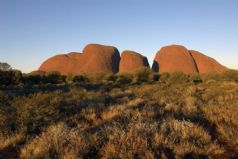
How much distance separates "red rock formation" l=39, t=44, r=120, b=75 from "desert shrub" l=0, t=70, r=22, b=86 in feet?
159

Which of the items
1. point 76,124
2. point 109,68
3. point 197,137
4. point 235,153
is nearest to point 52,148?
point 76,124

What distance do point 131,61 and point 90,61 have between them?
13.7 meters

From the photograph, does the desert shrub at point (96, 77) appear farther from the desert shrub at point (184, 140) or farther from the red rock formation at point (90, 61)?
the desert shrub at point (184, 140)

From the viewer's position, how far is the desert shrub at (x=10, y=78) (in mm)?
35281

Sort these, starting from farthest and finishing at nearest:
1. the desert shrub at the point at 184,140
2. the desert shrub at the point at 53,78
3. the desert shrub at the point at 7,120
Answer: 1. the desert shrub at the point at 53,78
2. the desert shrub at the point at 7,120
3. the desert shrub at the point at 184,140

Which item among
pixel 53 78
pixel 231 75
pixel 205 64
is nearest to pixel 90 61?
pixel 205 64

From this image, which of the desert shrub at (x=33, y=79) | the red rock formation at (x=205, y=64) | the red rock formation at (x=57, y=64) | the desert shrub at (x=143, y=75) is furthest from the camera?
the red rock formation at (x=57, y=64)

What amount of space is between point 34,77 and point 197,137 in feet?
125

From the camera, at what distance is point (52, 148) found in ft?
19.4

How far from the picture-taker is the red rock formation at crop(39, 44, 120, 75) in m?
89.3

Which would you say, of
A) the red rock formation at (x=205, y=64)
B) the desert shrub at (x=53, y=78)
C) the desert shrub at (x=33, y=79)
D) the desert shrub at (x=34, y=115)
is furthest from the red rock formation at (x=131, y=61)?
the desert shrub at (x=34, y=115)

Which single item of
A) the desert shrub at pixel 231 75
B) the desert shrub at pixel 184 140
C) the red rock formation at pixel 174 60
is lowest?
the desert shrub at pixel 231 75

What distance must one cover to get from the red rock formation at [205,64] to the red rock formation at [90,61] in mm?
28379

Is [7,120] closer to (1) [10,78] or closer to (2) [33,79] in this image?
(1) [10,78]
